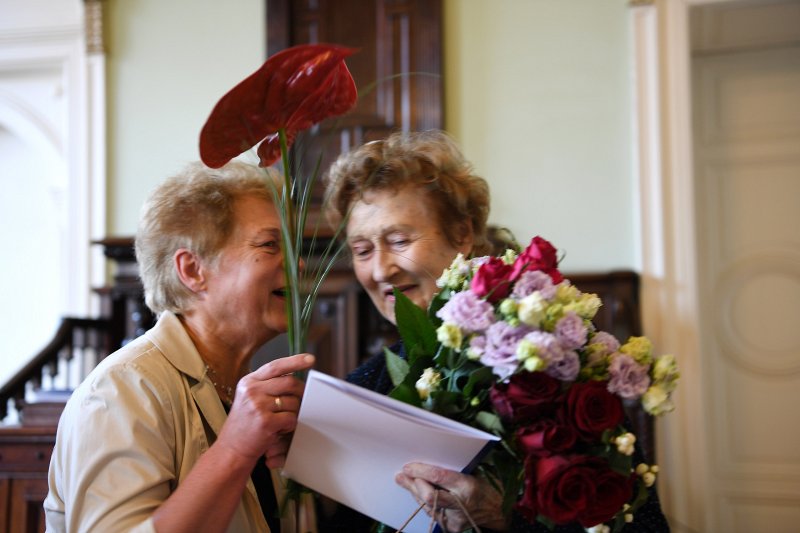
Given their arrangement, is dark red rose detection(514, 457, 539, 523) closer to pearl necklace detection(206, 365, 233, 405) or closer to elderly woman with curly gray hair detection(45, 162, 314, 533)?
elderly woman with curly gray hair detection(45, 162, 314, 533)

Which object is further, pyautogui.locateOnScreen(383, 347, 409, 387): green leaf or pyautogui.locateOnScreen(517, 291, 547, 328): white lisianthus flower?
pyautogui.locateOnScreen(383, 347, 409, 387): green leaf

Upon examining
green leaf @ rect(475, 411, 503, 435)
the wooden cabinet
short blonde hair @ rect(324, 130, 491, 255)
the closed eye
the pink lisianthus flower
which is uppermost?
short blonde hair @ rect(324, 130, 491, 255)

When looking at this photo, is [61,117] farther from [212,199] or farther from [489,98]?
[212,199]

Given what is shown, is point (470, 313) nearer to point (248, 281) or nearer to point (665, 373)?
point (665, 373)

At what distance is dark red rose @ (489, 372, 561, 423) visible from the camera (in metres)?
1.00

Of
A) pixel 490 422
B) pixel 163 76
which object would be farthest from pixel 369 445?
pixel 163 76

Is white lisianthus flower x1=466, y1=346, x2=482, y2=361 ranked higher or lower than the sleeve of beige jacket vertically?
higher

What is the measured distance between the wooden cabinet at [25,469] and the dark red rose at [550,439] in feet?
7.71

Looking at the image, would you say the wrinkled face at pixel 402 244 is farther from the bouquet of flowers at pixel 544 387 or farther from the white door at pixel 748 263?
the white door at pixel 748 263

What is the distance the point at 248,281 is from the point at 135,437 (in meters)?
0.42

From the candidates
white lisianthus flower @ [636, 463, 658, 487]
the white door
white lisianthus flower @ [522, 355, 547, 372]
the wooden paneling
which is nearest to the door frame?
the white door

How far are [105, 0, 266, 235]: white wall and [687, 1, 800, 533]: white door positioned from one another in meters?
2.62

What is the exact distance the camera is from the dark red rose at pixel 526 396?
1.00 meters

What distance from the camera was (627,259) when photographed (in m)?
3.84
